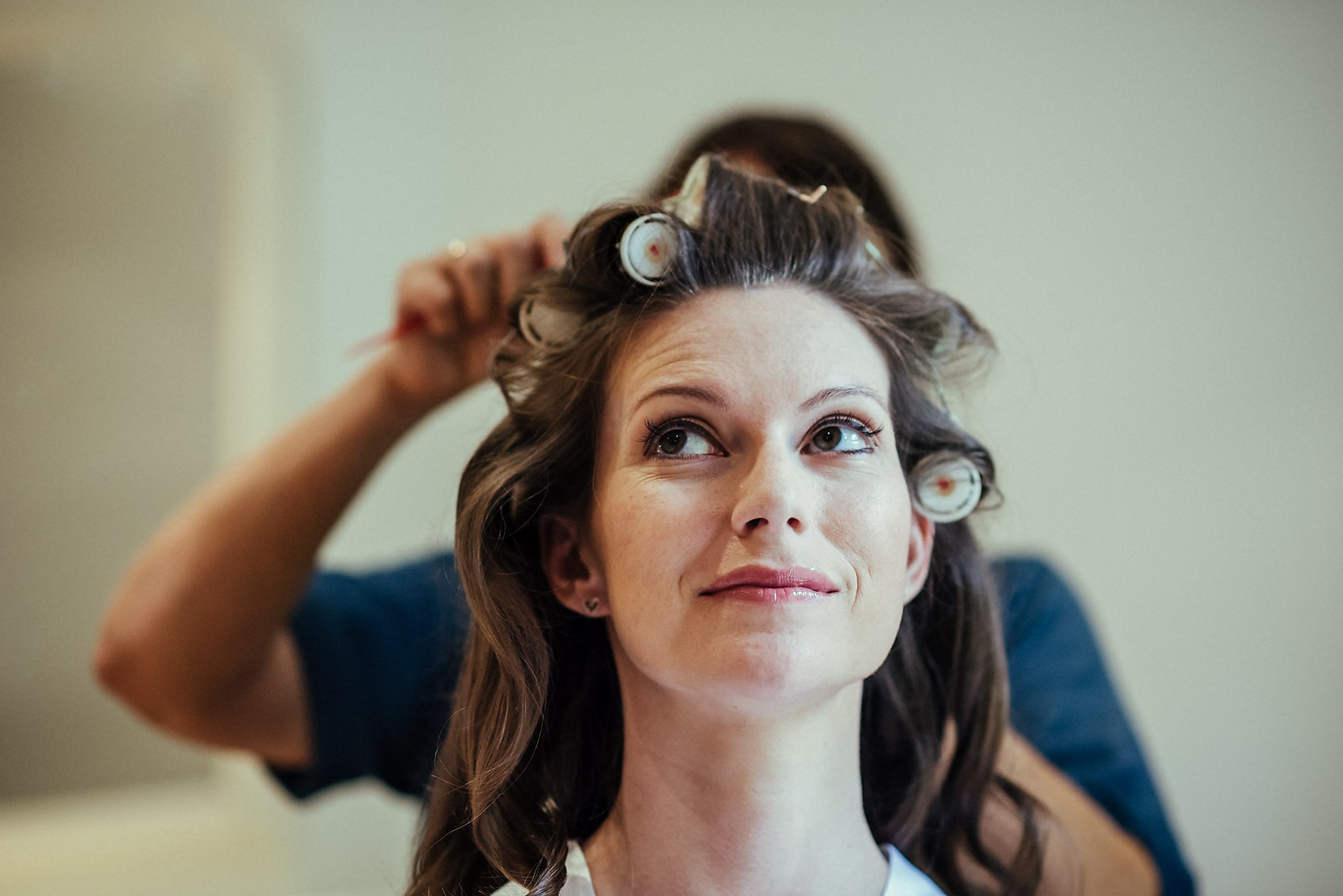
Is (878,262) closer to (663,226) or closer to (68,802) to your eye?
(663,226)

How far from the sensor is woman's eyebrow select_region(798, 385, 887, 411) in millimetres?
664

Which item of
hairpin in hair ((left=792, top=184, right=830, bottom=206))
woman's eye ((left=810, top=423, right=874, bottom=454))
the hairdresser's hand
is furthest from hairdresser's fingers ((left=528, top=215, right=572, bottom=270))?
woman's eye ((left=810, top=423, right=874, bottom=454))

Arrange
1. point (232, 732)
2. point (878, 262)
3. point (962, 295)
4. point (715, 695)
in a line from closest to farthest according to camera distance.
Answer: point (715, 695) → point (878, 262) → point (232, 732) → point (962, 295)

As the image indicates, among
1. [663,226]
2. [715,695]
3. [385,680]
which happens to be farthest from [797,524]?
[385,680]

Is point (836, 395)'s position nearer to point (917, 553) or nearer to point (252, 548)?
point (917, 553)

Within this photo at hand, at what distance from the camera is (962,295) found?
59.1 inches

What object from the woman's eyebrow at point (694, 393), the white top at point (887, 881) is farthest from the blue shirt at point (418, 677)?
the woman's eyebrow at point (694, 393)

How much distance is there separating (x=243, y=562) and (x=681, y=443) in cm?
55

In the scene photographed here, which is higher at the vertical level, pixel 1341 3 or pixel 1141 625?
pixel 1341 3

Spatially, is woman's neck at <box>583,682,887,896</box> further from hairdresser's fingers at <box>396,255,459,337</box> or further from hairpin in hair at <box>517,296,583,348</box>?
hairdresser's fingers at <box>396,255,459,337</box>

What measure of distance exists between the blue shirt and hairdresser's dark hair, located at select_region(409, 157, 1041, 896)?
0.94 ft

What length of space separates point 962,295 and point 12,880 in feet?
4.55

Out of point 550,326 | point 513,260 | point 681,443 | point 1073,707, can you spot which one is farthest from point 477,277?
point 1073,707

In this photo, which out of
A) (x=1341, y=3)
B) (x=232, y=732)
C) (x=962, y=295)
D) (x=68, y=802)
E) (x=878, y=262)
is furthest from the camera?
(x=962, y=295)
